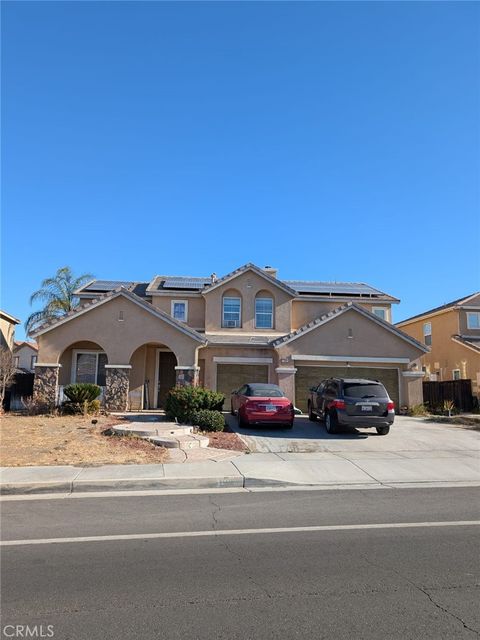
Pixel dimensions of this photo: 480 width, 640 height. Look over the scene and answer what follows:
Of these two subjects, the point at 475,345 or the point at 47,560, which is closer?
the point at 47,560

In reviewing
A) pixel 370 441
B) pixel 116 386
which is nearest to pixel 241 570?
pixel 370 441

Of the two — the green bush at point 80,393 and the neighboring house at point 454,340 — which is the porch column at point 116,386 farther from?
the neighboring house at point 454,340

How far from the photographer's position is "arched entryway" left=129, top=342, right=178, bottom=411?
71.9ft

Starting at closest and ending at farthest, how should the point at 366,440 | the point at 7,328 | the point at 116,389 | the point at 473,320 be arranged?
the point at 366,440, the point at 116,389, the point at 7,328, the point at 473,320

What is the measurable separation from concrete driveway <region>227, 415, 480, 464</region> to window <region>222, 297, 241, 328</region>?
8.00m

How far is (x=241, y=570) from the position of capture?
5.02 meters

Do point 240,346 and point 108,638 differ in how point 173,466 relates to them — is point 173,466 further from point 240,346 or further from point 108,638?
point 240,346

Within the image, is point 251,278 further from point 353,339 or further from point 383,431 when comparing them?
point 383,431

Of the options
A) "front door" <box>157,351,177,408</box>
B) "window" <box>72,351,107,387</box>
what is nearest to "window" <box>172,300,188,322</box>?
"front door" <box>157,351,177,408</box>

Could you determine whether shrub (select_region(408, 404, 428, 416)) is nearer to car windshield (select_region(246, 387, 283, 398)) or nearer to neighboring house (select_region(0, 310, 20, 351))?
car windshield (select_region(246, 387, 283, 398))

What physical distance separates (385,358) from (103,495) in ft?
54.9

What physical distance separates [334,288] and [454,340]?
798 centimetres

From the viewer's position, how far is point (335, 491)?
29.5ft

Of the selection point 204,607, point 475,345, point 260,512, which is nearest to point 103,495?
point 260,512
